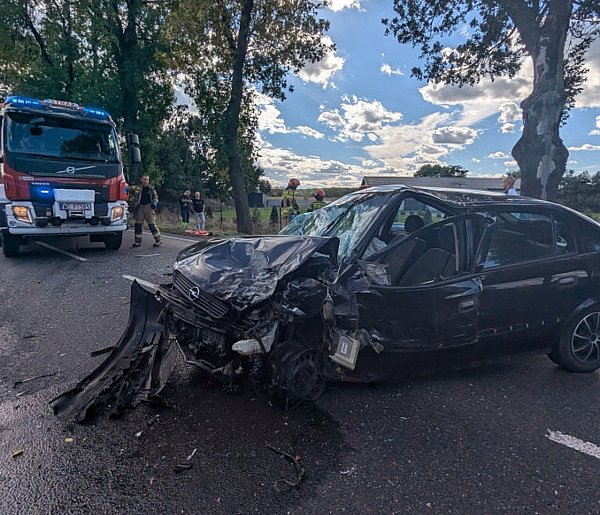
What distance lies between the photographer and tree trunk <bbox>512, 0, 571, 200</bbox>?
30.6 ft

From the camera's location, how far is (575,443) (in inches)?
93.8

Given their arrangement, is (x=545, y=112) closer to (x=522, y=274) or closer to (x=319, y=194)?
(x=319, y=194)

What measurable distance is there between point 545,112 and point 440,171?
70.3 m

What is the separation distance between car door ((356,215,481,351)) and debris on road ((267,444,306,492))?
3.21ft

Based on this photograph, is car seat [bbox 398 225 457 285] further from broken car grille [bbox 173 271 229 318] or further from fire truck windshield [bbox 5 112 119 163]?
fire truck windshield [bbox 5 112 119 163]

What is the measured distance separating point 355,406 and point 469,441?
0.76 metres

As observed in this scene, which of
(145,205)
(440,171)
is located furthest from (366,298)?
(440,171)

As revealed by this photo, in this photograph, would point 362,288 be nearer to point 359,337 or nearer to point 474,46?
point 359,337

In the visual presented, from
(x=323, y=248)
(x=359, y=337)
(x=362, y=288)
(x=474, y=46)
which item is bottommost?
(x=359, y=337)

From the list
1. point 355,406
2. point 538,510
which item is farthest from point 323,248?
point 538,510

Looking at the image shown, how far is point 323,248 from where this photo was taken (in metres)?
2.85

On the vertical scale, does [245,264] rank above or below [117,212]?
above

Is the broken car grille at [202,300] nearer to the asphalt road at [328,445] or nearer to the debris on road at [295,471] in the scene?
the asphalt road at [328,445]

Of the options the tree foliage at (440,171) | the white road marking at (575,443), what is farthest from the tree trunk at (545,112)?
the tree foliage at (440,171)
